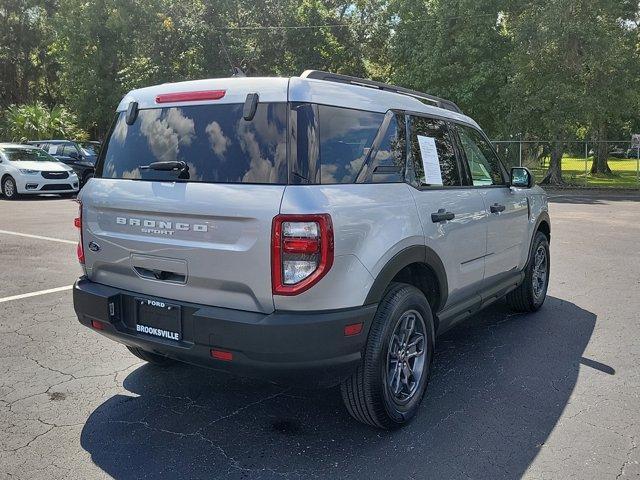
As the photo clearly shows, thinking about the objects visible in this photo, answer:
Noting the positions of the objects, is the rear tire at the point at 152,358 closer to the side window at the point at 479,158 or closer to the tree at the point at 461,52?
the side window at the point at 479,158

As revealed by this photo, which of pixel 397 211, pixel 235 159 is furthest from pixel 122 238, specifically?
pixel 397 211

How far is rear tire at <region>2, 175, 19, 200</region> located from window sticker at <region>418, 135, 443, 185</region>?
649 inches

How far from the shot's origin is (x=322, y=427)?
3410mm

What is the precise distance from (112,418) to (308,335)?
151cm

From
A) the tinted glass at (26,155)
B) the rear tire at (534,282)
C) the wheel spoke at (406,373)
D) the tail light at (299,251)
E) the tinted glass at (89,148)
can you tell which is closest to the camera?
the tail light at (299,251)

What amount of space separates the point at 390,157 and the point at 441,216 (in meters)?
0.56

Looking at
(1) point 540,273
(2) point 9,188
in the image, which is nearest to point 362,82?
(1) point 540,273

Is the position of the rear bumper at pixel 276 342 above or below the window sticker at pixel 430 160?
below

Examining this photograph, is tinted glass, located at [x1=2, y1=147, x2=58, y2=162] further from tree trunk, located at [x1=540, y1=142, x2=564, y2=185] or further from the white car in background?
tree trunk, located at [x1=540, y1=142, x2=564, y2=185]

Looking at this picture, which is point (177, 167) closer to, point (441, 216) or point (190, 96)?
point (190, 96)

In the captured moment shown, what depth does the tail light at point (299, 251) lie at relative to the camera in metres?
2.80

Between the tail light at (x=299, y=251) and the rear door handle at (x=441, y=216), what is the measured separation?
1072mm

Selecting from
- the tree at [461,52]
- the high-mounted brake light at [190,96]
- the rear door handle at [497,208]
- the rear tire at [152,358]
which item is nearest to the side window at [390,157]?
the high-mounted brake light at [190,96]

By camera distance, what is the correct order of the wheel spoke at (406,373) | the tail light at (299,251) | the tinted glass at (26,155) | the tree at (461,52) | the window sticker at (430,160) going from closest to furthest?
the tail light at (299,251) < the wheel spoke at (406,373) < the window sticker at (430,160) < the tinted glass at (26,155) < the tree at (461,52)
